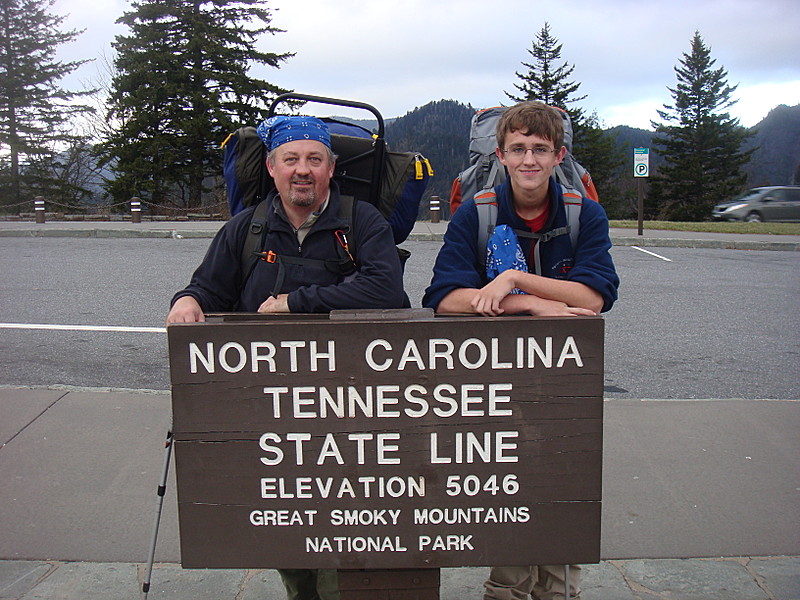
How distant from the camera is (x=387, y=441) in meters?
2.04

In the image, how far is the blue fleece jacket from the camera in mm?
2391

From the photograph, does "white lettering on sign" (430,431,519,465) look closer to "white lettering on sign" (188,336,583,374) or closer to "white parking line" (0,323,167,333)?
"white lettering on sign" (188,336,583,374)

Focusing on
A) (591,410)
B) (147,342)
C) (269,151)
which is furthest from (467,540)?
(147,342)

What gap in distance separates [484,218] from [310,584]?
4.80 ft

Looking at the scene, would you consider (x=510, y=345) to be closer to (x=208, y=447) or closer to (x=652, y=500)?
(x=208, y=447)

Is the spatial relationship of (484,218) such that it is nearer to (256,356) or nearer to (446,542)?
(256,356)

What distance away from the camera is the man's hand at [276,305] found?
7.98 feet

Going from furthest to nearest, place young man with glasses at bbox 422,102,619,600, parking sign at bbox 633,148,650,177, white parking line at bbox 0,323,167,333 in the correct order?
parking sign at bbox 633,148,650,177
white parking line at bbox 0,323,167,333
young man with glasses at bbox 422,102,619,600

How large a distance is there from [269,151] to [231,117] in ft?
109

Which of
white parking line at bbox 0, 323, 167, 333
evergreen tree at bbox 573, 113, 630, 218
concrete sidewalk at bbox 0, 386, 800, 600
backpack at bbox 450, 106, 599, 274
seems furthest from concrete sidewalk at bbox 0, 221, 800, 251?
evergreen tree at bbox 573, 113, 630, 218

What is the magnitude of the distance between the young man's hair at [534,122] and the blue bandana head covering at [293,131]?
62 centimetres

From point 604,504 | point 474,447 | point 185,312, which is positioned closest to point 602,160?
point 604,504

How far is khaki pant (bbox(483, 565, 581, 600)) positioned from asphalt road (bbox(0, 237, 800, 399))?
271 cm

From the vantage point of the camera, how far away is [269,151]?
8.63ft
